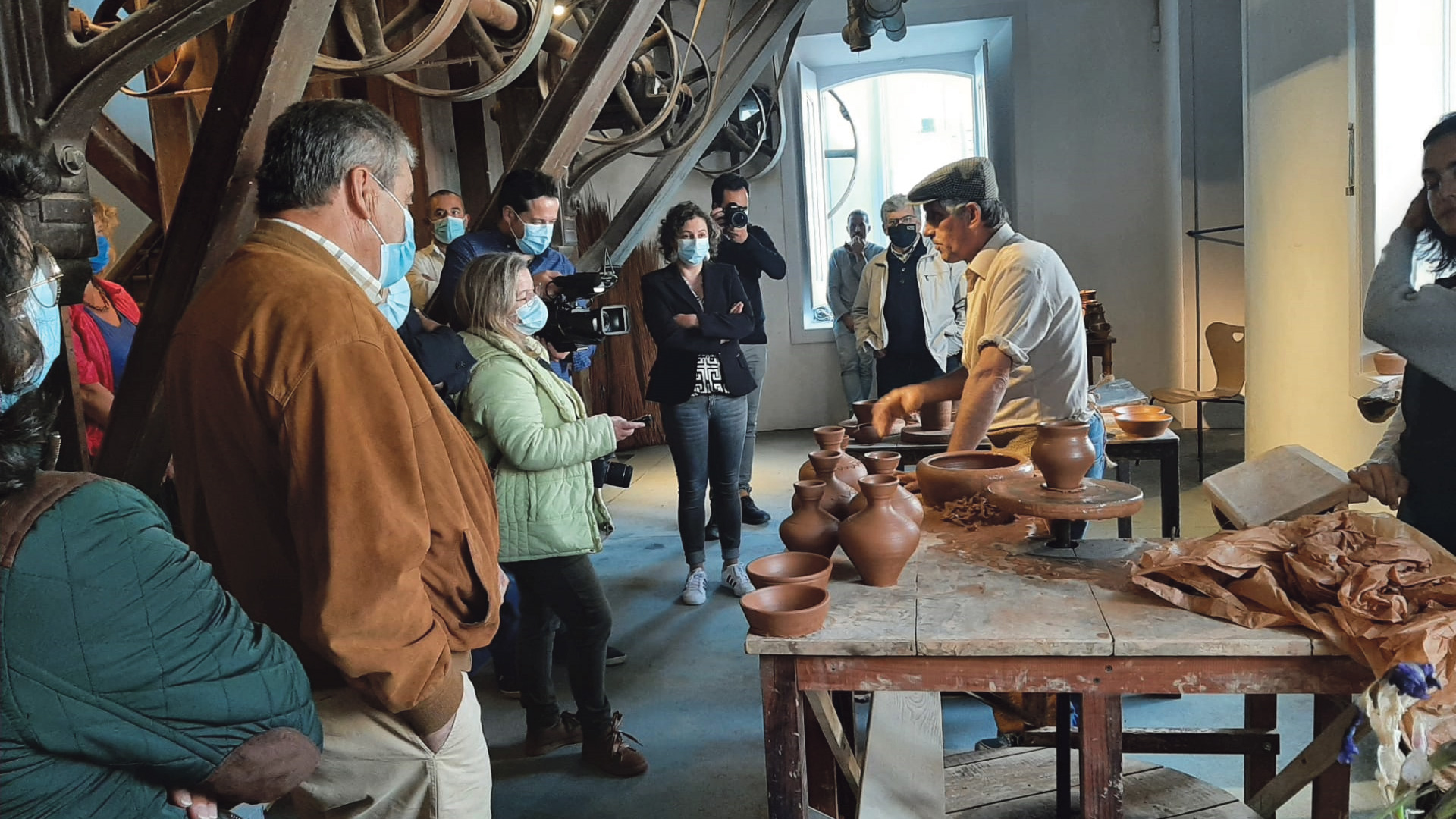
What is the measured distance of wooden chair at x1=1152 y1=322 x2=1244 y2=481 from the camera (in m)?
6.57

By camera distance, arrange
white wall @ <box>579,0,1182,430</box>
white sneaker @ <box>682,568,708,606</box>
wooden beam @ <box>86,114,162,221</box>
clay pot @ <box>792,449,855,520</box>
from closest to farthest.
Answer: clay pot @ <box>792,449,855,520</box>, white sneaker @ <box>682,568,708,606</box>, wooden beam @ <box>86,114,162,221</box>, white wall @ <box>579,0,1182,430</box>

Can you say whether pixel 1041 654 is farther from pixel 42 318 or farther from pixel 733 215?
pixel 733 215

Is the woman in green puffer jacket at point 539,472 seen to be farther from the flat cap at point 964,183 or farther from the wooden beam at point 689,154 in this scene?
the wooden beam at point 689,154

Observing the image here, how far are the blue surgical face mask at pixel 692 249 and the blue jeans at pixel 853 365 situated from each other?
3.32 metres

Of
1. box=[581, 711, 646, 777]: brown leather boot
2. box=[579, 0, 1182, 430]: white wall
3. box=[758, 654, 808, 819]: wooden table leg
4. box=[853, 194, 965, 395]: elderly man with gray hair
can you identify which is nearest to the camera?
box=[758, 654, 808, 819]: wooden table leg

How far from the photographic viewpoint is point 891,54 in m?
8.95

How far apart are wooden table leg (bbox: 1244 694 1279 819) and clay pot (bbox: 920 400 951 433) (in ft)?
4.76

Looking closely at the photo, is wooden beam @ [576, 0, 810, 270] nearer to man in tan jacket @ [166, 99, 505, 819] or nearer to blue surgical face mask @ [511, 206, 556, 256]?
blue surgical face mask @ [511, 206, 556, 256]

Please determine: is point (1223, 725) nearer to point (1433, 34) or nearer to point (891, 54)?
point (1433, 34)

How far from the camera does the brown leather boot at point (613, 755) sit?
9.48 ft

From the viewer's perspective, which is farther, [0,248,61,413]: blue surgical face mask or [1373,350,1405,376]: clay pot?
[1373,350,1405,376]: clay pot

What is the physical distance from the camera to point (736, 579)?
4.41 meters

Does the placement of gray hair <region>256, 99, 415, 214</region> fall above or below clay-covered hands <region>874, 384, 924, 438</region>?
above

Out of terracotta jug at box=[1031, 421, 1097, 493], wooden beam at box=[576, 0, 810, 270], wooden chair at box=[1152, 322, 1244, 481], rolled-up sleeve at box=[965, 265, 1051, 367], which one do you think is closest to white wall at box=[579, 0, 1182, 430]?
wooden chair at box=[1152, 322, 1244, 481]
